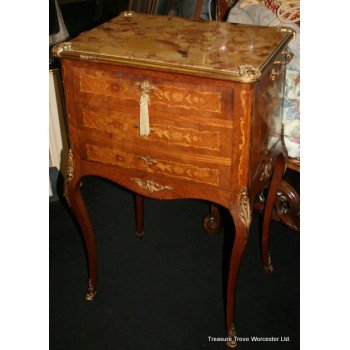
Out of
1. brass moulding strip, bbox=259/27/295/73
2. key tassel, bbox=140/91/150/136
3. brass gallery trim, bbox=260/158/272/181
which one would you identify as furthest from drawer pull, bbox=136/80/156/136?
brass gallery trim, bbox=260/158/272/181

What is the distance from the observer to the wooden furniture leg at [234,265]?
56.9 inches

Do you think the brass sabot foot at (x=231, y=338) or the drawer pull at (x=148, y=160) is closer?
the drawer pull at (x=148, y=160)

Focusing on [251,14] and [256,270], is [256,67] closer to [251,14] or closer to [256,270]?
[251,14]

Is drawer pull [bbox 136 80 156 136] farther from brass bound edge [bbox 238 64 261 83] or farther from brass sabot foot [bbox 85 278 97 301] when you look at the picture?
brass sabot foot [bbox 85 278 97 301]

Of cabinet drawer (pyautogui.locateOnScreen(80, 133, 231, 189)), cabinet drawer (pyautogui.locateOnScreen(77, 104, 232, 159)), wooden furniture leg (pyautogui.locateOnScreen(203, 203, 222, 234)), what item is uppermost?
cabinet drawer (pyautogui.locateOnScreen(77, 104, 232, 159))

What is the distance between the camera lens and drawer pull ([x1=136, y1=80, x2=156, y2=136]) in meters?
1.33

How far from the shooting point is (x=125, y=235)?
228cm

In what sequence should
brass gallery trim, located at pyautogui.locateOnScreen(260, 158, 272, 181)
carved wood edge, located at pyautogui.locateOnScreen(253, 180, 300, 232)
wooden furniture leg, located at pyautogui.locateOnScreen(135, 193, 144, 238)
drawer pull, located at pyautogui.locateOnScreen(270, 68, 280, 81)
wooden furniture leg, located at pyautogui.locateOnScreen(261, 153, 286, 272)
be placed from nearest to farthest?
drawer pull, located at pyautogui.locateOnScreen(270, 68, 280, 81) → brass gallery trim, located at pyautogui.locateOnScreen(260, 158, 272, 181) → wooden furniture leg, located at pyautogui.locateOnScreen(261, 153, 286, 272) → carved wood edge, located at pyautogui.locateOnScreen(253, 180, 300, 232) → wooden furniture leg, located at pyautogui.locateOnScreen(135, 193, 144, 238)

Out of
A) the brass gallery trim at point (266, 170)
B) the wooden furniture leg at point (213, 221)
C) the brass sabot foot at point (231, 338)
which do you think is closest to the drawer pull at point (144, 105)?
the brass gallery trim at point (266, 170)

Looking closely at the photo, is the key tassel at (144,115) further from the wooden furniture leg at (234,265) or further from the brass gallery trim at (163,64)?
the wooden furniture leg at (234,265)

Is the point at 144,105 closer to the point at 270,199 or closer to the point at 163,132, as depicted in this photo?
the point at 163,132

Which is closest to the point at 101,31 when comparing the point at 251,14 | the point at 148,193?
the point at 148,193

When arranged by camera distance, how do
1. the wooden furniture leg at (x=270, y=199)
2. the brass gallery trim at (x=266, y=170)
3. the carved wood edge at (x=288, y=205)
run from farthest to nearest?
1. the carved wood edge at (x=288, y=205)
2. the wooden furniture leg at (x=270, y=199)
3. the brass gallery trim at (x=266, y=170)

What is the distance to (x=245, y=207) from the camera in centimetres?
141
